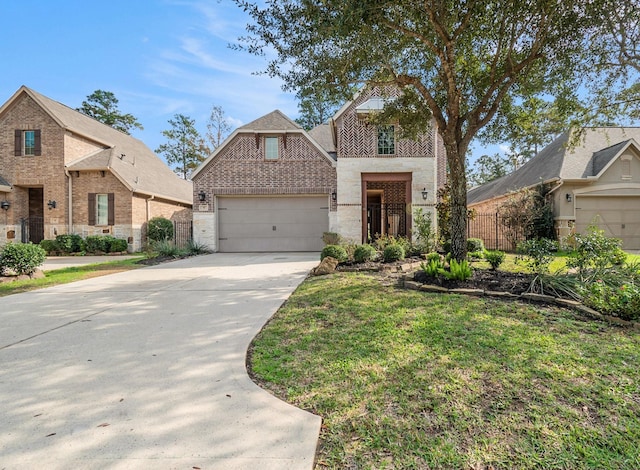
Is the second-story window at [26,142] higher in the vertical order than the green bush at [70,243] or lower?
higher

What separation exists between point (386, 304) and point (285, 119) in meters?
12.5

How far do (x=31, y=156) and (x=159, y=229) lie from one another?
6903 millimetres

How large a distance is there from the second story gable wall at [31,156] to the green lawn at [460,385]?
1705 centimetres

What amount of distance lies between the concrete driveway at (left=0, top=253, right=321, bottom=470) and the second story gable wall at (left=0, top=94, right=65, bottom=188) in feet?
45.2

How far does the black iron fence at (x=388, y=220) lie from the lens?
610 inches

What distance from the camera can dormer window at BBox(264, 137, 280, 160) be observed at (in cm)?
1475

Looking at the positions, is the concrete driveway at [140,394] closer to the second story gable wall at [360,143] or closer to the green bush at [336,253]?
the green bush at [336,253]

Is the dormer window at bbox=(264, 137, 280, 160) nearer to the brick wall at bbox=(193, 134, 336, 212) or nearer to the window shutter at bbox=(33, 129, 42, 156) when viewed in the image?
the brick wall at bbox=(193, 134, 336, 212)

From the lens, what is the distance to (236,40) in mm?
6609

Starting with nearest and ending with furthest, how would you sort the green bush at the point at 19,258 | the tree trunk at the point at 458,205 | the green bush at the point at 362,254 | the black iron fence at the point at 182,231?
the tree trunk at the point at 458,205 → the green bush at the point at 19,258 → the green bush at the point at 362,254 → the black iron fence at the point at 182,231

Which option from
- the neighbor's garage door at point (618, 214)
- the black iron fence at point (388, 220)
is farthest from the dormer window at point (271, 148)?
the neighbor's garage door at point (618, 214)

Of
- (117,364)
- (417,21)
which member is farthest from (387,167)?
(117,364)

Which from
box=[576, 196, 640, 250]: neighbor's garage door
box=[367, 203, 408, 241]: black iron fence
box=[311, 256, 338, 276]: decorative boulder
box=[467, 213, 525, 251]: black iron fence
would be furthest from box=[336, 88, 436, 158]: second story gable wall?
box=[311, 256, 338, 276]: decorative boulder

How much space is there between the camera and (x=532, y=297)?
469 centimetres
